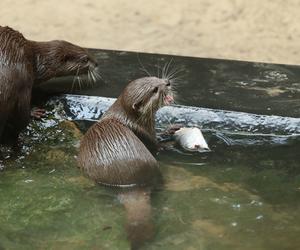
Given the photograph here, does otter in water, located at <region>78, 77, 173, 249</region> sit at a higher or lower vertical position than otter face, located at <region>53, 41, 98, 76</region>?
lower

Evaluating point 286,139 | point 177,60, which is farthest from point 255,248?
point 177,60

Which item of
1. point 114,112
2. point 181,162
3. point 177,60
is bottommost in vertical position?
point 181,162

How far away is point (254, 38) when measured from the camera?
4980 mm

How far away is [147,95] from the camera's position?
2.91m

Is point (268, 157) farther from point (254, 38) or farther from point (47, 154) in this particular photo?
point (254, 38)

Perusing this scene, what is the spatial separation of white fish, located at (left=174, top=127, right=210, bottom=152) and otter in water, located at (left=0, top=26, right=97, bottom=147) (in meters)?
0.67

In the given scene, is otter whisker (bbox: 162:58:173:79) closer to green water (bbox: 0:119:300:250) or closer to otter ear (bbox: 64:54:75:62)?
otter ear (bbox: 64:54:75:62)

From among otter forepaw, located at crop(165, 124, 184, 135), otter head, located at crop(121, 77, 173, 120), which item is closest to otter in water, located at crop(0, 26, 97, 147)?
otter head, located at crop(121, 77, 173, 120)

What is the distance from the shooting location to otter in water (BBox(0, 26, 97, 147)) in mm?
2959

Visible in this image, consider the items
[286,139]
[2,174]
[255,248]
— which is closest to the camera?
[255,248]

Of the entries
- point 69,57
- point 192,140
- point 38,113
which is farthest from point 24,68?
point 192,140

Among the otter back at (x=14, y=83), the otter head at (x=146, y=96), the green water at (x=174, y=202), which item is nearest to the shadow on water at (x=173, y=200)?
the green water at (x=174, y=202)

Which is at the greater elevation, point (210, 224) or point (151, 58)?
point (151, 58)

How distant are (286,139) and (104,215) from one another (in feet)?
3.14
